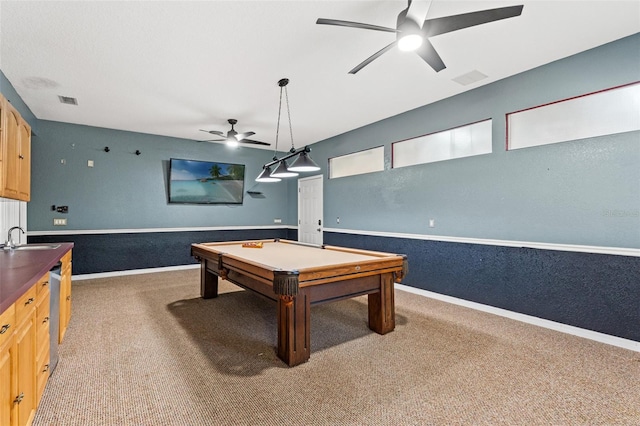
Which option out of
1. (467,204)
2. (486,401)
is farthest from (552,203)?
(486,401)

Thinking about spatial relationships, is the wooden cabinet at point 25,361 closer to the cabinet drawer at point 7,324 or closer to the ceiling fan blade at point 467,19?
the cabinet drawer at point 7,324

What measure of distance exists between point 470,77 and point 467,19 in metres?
1.89

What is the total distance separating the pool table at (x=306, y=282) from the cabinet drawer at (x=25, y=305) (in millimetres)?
1396

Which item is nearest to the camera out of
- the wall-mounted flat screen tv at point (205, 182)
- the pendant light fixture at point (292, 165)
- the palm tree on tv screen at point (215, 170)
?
the pendant light fixture at point (292, 165)

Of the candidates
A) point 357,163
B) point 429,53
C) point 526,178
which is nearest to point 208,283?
point 357,163

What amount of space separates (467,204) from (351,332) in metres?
2.33

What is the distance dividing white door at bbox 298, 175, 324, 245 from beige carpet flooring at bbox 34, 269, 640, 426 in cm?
329

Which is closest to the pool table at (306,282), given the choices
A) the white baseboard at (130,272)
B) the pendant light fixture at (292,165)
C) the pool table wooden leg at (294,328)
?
the pool table wooden leg at (294,328)

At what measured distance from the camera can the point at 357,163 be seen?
5953 millimetres

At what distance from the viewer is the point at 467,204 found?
4.09 m

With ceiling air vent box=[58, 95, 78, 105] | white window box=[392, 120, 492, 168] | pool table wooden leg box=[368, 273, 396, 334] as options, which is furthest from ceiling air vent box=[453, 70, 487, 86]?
ceiling air vent box=[58, 95, 78, 105]

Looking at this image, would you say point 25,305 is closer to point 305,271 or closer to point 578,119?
point 305,271

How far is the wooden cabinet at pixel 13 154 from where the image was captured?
2807 mm

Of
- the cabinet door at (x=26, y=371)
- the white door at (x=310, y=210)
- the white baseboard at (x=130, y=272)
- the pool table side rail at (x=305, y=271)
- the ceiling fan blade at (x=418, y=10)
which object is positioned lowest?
the white baseboard at (x=130, y=272)
